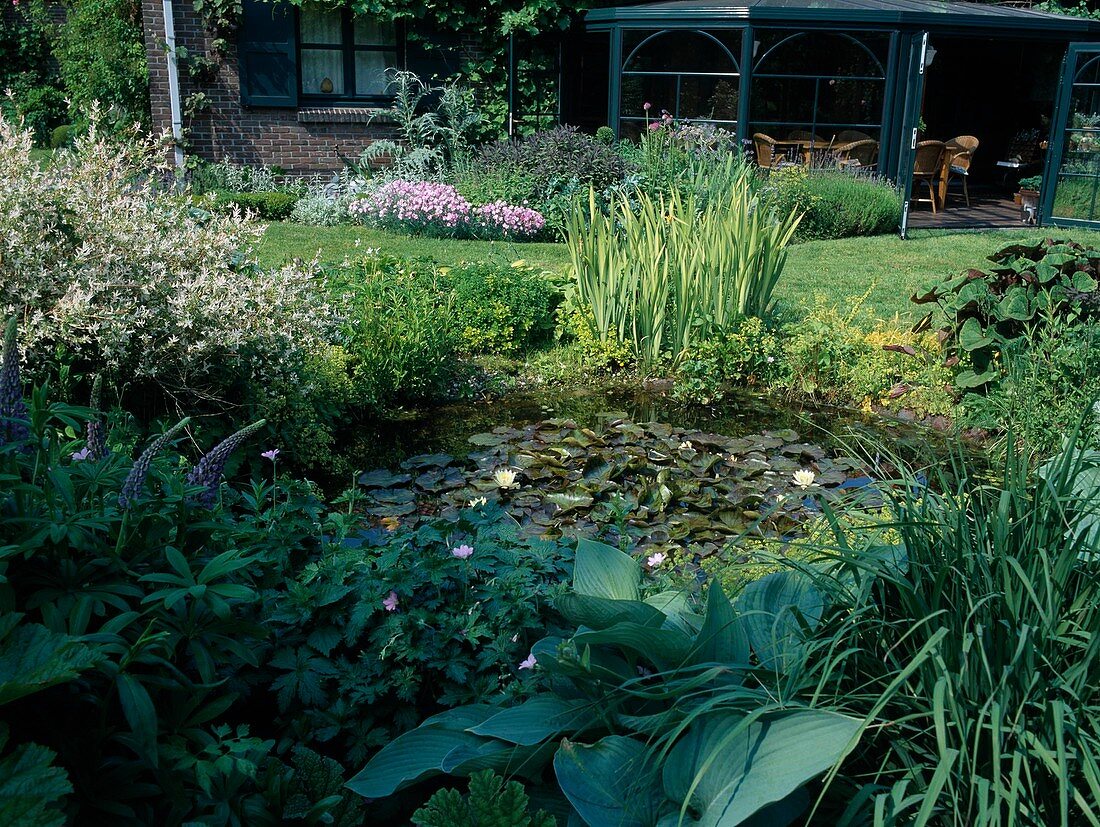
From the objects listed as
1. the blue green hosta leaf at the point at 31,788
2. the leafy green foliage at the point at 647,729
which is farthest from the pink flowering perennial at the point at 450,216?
the blue green hosta leaf at the point at 31,788

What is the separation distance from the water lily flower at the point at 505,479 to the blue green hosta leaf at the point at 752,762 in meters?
2.51

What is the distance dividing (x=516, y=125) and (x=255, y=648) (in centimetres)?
1139

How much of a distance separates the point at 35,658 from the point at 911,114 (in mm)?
10613

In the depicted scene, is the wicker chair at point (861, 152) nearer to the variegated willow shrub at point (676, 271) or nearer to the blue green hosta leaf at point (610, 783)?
the variegated willow shrub at point (676, 271)

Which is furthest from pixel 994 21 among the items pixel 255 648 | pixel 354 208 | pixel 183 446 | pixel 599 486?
pixel 255 648

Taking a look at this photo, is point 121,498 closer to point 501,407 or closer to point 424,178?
point 501,407

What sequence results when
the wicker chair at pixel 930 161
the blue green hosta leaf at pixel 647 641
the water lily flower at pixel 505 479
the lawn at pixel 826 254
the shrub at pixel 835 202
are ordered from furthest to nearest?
the wicker chair at pixel 930 161 → the shrub at pixel 835 202 → the lawn at pixel 826 254 → the water lily flower at pixel 505 479 → the blue green hosta leaf at pixel 647 641

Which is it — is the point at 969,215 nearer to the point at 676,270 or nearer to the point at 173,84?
the point at 676,270

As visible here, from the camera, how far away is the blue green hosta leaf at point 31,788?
3.86ft

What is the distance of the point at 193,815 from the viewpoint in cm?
159

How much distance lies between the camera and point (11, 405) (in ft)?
6.04

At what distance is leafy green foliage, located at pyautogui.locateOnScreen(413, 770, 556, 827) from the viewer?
1.48 metres

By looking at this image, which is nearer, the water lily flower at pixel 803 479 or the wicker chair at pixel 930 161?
the water lily flower at pixel 803 479

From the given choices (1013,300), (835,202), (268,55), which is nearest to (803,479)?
(1013,300)
